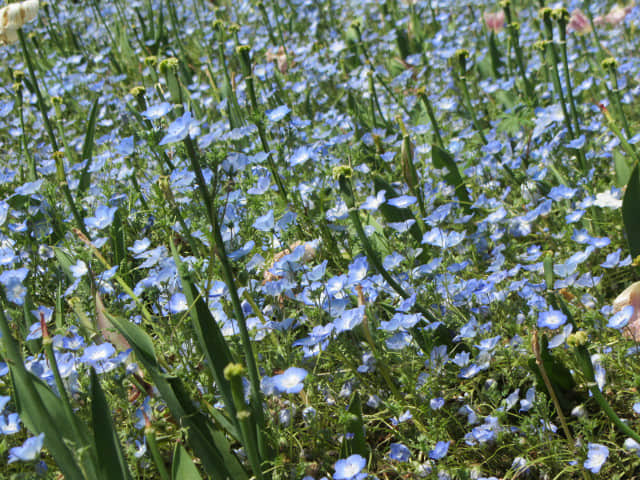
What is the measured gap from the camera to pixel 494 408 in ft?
4.93

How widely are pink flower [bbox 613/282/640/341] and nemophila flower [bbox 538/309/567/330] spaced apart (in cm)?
19

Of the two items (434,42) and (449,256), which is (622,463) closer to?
(449,256)

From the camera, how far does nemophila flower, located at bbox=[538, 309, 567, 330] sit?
58.3 inches

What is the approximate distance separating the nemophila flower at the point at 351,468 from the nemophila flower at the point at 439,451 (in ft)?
0.50

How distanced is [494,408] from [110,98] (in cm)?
312

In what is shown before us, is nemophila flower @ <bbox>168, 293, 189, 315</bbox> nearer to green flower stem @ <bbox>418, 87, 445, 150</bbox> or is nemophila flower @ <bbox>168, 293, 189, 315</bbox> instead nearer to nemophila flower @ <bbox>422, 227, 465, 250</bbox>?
nemophila flower @ <bbox>422, 227, 465, 250</bbox>

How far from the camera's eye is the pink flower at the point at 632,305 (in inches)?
62.4

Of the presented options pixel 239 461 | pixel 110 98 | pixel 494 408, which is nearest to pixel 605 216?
pixel 494 408

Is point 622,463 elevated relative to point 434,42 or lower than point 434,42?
lower

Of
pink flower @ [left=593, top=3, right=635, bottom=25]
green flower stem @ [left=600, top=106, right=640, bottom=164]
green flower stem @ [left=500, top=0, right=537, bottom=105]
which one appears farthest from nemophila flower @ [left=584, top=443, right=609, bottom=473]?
pink flower @ [left=593, top=3, right=635, bottom=25]

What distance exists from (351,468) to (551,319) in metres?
0.59

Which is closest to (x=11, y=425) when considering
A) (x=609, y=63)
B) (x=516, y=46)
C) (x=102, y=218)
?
(x=102, y=218)

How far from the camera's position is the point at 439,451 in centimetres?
139

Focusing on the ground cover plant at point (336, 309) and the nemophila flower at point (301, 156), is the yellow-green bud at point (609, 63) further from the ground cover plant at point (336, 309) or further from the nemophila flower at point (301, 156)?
the nemophila flower at point (301, 156)
